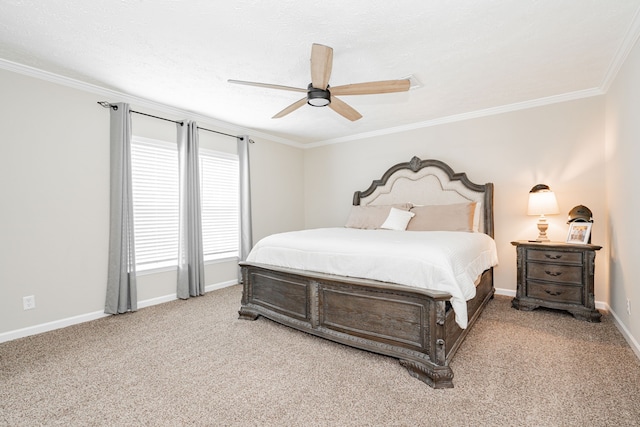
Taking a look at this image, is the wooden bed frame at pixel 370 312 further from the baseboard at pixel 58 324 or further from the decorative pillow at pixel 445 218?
the baseboard at pixel 58 324

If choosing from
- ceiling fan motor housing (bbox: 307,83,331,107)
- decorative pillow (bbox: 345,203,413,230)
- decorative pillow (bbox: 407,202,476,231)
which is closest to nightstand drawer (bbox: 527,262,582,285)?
decorative pillow (bbox: 407,202,476,231)

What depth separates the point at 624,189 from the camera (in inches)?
105

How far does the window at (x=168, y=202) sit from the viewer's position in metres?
3.62

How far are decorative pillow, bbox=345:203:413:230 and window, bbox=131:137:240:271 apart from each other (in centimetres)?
196

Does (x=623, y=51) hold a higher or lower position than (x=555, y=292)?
higher

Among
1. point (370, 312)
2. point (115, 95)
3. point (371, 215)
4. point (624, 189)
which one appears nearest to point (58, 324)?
point (115, 95)

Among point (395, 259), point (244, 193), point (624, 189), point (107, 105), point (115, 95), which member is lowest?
point (395, 259)

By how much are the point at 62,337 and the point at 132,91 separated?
2.61m

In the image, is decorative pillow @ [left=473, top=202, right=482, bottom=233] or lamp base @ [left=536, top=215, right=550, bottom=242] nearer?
lamp base @ [left=536, top=215, right=550, bottom=242]

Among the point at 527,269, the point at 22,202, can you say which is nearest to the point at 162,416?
the point at 22,202

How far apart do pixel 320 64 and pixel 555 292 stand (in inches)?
130

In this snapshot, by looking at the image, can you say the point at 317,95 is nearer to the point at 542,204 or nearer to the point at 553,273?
the point at 542,204

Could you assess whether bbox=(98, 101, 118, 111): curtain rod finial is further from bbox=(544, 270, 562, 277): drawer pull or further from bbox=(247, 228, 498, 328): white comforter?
bbox=(544, 270, 562, 277): drawer pull

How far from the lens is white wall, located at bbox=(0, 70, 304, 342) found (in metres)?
2.71
